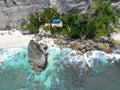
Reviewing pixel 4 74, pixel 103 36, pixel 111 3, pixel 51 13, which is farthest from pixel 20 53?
pixel 111 3

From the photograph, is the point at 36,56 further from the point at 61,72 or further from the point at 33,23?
the point at 33,23

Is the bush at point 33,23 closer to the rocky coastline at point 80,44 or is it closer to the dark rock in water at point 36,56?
the rocky coastline at point 80,44

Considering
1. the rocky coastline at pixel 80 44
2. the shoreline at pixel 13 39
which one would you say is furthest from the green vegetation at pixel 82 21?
the shoreline at pixel 13 39

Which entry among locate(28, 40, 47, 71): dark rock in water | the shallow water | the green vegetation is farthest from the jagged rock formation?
locate(28, 40, 47, 71): dark rock in water

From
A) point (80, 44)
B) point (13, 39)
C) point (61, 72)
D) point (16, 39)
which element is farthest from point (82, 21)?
point (13, 39)

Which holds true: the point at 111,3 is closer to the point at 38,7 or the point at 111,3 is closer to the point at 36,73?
the point at 38,7

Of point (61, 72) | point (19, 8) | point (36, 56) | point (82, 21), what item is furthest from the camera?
point (19, 8)
